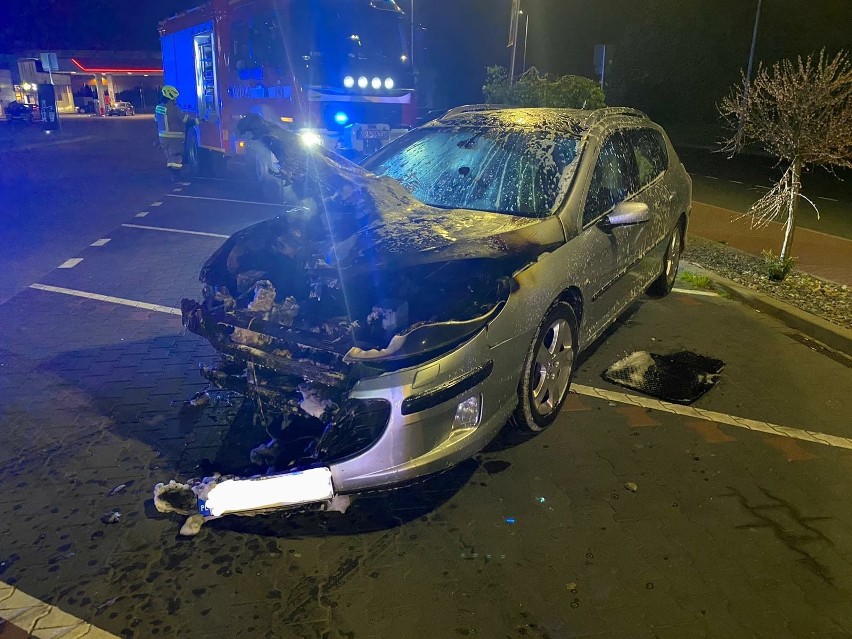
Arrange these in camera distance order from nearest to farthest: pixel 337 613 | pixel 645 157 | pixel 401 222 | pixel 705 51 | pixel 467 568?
pixel 337 613 → pixel 467 568 → pixel 401 222 → pixel 645 157 → pixel 705 51

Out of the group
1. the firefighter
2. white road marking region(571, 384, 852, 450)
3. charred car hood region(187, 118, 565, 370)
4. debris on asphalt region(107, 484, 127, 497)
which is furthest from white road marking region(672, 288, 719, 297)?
the firefighter

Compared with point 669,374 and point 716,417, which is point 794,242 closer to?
point 669,374

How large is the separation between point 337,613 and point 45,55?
1980 inches

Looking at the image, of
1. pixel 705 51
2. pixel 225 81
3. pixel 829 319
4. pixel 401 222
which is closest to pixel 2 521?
pixel 401 222

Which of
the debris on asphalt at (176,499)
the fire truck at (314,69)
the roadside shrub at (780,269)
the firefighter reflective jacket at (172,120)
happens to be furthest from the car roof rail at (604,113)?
the firefighter reflective jacket at (172,120)

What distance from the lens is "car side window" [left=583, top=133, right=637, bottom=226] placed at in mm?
4242

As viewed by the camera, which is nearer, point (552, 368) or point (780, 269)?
point (552, 368)

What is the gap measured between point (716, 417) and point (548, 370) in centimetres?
127

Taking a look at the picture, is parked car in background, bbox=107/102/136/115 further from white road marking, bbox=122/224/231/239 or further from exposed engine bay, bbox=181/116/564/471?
exposed engine bay, bbox=181/116/564/471

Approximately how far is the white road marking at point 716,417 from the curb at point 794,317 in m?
1.72

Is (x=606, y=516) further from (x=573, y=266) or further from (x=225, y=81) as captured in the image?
(x=225, y=81)

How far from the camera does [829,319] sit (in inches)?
228

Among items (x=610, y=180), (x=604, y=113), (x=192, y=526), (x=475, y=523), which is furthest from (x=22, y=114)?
(x=475, y=523)

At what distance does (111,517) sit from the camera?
3.12 metres
